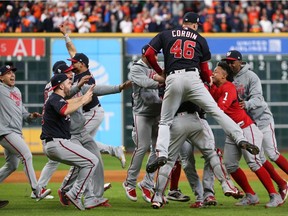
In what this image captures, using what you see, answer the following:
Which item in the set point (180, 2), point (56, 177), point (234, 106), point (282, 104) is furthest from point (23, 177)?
point (180, 2)

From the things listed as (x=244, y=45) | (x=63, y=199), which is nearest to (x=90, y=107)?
(x=63, y=199)

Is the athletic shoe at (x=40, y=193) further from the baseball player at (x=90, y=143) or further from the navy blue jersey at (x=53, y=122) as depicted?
the navy blue jersey at (x=53, y=122)

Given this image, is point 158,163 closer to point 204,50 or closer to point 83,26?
point 204,50

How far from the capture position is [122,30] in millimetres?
24141

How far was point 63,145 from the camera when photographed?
10625 millimetres

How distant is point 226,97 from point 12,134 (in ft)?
9.36

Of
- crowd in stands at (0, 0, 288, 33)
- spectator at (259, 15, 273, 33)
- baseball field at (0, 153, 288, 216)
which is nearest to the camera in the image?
baseball field at (0, 153, 288, 216)

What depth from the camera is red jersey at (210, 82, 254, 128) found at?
1091cm

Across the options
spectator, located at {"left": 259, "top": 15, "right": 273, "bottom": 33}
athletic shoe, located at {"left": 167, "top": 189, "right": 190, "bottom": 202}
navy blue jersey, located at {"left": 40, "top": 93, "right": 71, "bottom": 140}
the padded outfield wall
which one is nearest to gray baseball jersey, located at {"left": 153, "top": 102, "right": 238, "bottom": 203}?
athletic shoe, located at {"left": 167, "top": 189, "right": 190, "bottom": 202}

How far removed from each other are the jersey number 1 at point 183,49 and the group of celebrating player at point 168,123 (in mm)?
12

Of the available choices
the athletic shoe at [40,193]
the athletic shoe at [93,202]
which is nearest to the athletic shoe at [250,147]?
the athletic shoe at [93,202]

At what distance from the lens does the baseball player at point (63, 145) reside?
10.6 meters

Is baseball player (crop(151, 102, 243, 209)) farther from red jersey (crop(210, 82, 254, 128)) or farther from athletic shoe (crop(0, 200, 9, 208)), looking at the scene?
athletic shoe (crop(0, 200, 9, 208))

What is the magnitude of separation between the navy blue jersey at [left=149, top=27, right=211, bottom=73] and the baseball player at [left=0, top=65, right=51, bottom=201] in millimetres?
2278
